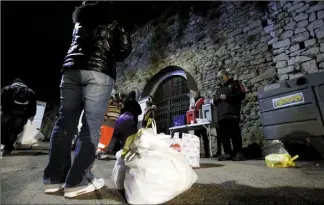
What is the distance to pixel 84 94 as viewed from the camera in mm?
1451

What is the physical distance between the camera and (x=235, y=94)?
148 inches

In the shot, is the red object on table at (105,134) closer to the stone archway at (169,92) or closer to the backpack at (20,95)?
the backpack at (20,95)

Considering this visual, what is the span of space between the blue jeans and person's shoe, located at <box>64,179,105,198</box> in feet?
0.13

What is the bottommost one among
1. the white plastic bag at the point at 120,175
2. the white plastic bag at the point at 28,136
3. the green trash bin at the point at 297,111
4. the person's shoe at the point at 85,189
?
the person's shoe at the point at 85,189

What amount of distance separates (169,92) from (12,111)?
202 inches

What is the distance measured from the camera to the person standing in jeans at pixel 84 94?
134 cm

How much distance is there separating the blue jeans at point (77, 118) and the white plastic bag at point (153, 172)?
1.07 feet

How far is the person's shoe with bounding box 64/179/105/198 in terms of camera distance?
1.25 metres

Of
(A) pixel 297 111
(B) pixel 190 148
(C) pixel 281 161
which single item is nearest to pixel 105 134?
(B) pixel 190 148

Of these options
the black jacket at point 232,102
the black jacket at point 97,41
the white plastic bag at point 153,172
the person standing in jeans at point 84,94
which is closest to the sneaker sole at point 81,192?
the person standing in jeans at point 84,94

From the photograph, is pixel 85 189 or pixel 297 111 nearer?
pixel 85 189

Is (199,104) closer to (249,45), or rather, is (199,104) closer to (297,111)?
(249,45)

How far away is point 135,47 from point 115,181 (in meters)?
8.93

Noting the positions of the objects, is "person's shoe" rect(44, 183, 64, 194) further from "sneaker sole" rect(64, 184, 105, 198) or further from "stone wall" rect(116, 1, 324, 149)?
"stone wall" rect(116, 1, 324, 149)
